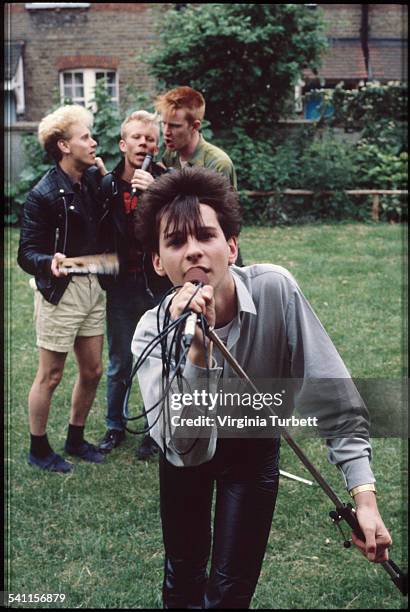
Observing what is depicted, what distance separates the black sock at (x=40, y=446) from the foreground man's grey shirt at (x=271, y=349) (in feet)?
7.87

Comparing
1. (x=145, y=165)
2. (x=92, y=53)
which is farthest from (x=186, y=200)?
(x=92, y=53)

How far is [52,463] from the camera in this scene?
15.1ft

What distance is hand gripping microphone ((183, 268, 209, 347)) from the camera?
5.91ft

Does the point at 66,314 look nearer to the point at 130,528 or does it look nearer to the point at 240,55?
the point at 130,528

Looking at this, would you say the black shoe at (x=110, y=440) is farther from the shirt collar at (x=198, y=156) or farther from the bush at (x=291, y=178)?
the bush at (x=291, y=178)

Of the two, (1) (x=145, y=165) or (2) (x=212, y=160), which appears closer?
(1) (x=145, y=165)

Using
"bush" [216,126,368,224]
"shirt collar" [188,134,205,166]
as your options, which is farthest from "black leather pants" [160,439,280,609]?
"bush" [216,126,368,224]

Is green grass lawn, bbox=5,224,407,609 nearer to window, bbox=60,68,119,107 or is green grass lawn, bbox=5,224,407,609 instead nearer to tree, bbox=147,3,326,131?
tree, bbox=147,3,326,131

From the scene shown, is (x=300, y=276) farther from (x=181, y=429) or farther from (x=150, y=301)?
(x=181, y=429)

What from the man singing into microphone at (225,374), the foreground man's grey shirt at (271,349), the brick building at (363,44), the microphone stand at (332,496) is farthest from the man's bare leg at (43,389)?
the brick building at (363,44)

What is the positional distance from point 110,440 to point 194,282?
10.1 ft

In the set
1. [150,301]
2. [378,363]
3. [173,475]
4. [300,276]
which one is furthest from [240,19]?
[173,475]

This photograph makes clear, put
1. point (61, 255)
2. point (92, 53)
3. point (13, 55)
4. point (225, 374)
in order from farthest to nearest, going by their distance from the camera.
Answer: point (92, 53) → point (13, 55) → point (61, 255) → point (225, 374)

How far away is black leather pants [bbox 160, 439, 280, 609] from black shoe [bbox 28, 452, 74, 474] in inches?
81.2
